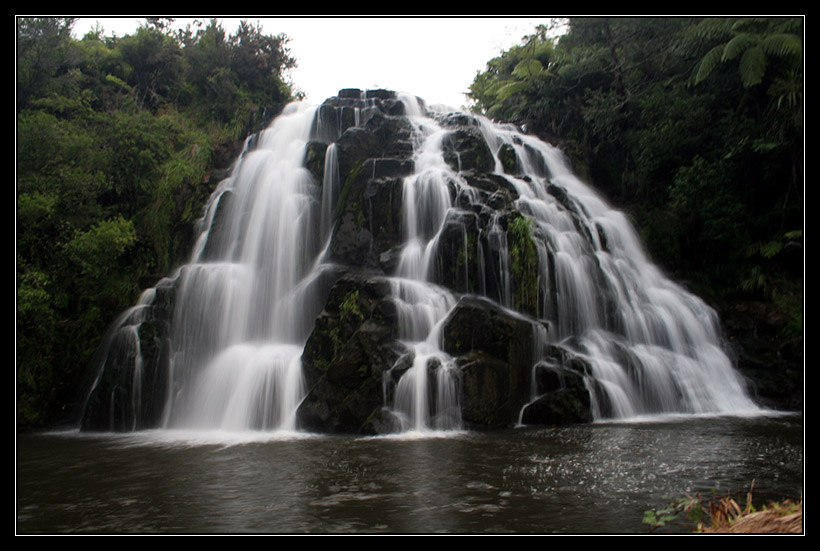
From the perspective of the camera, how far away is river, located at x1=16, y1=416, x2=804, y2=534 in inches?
178

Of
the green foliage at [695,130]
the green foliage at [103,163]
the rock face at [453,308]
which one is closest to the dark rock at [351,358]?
the rock face at [453,308]

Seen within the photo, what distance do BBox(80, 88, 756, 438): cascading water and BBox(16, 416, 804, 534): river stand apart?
1555 mm

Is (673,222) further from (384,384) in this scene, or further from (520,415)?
(384,384)

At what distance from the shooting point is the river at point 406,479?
4516mm

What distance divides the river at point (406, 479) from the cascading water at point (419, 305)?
1555 millimetres

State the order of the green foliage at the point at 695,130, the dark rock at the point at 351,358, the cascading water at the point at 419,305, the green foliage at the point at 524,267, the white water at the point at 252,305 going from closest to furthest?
the dark rock at the point at 351,358 → the cascading water at the point at 419,305 → the white water at the point at 252,305 → the green foliage at the point at 524,267 → the green foliage at the point at 695,130

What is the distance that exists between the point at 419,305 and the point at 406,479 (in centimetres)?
533

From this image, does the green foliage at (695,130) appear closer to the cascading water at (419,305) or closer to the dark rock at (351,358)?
the cascading water at (419,305)

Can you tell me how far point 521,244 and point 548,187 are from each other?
197 inches

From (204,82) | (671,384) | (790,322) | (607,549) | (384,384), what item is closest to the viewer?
(607,549)

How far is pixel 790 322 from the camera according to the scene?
12461 mm

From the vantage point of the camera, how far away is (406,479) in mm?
5785

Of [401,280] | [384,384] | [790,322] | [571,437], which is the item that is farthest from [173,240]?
[790,322]

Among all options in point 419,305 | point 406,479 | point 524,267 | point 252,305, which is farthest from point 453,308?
point 252,305
